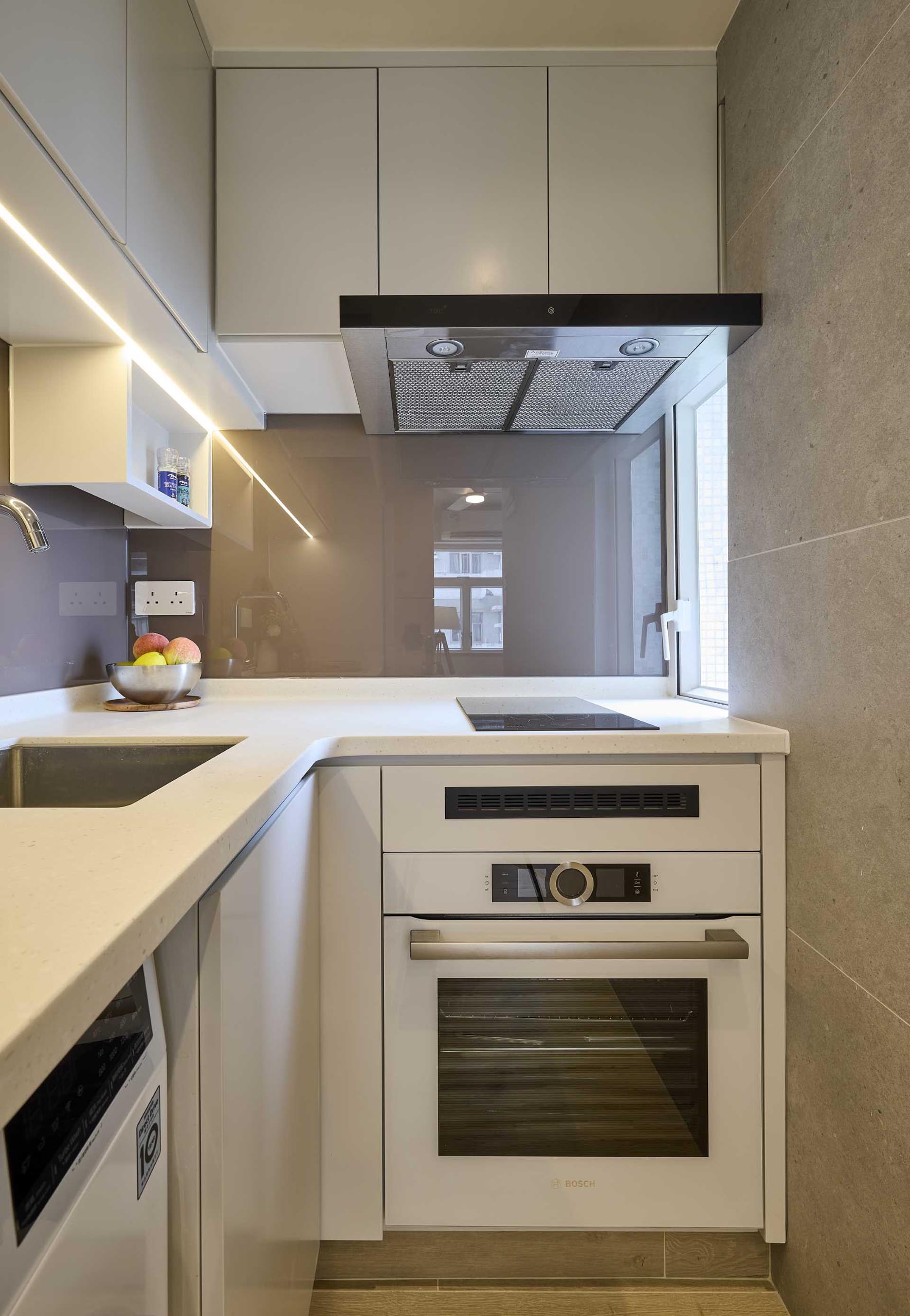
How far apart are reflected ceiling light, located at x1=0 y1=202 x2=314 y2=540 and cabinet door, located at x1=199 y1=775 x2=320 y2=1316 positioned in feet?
2.91

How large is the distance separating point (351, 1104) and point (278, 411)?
1.63 metres

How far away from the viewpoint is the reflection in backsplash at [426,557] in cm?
196

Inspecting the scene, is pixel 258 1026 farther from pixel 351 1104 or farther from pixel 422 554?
pixel 422 554

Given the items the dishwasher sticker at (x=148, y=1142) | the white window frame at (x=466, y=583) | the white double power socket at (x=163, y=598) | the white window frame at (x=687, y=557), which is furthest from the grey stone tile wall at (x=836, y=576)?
the white double power socket at (x=163, y=598)

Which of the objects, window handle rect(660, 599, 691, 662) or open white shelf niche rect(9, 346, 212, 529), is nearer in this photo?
open white shelf niche rect(9, 346, 212, 529)

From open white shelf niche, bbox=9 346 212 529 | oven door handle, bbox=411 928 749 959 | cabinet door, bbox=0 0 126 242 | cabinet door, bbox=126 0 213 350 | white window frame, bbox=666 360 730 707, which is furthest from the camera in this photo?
white window frame, bbox=666 360 730 707

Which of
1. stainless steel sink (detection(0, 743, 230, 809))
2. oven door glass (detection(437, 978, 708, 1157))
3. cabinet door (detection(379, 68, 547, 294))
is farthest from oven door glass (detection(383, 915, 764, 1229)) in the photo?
Answer: cabinet door (detection(379, 68, 547, 294))

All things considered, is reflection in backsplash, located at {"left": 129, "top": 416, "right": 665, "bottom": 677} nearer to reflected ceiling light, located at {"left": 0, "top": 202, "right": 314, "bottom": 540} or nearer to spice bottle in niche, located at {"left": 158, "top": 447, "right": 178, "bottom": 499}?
reflected ceiling light, located at {"left": 0, "top": 202, "right": 314, "bottom": 540}

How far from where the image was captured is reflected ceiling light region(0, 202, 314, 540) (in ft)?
3.37

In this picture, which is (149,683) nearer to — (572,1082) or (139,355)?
(139,355)

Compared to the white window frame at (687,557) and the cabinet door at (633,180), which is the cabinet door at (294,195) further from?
the white window frame at (687,557)

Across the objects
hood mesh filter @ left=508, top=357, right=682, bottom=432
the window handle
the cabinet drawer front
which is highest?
hood mesh filter @ left=508, top=357, right=682, bottom=432

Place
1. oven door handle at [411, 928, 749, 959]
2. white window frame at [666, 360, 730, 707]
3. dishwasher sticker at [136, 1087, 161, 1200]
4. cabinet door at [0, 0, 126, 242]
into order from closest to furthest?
dishwasher sticker at [136, 1087, 161, 1200], cabinet door at [0, 0, 126, 242], oven door handle at [411, 928, 749, 959], white window frame at [666, 360, 730, 707]

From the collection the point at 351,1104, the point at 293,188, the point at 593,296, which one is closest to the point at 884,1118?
the point at 351,1104
